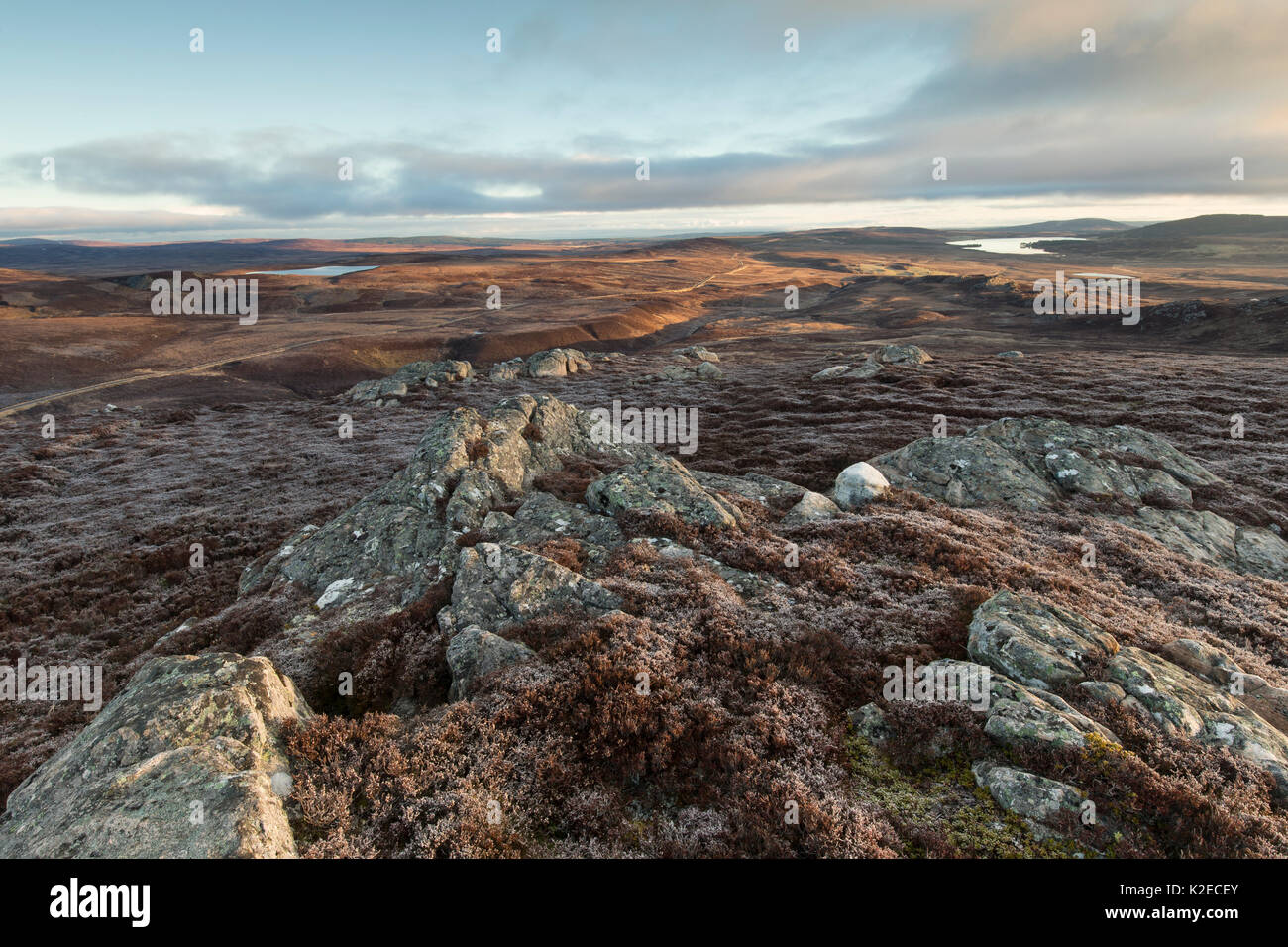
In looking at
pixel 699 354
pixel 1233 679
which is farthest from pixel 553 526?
pixel 699 354

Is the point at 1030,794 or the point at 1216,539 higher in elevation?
the point at 1216,539

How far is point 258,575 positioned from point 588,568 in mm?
13085

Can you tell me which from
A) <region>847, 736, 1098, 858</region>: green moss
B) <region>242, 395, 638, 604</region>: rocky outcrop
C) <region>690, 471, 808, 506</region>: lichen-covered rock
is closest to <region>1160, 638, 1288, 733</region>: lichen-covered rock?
<region>847, 736, 1098, 858</region>: green moss

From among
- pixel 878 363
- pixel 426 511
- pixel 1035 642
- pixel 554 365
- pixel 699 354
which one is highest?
pixel 699 354

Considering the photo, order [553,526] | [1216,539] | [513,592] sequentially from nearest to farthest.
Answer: [513,592] < [553,526] < [1216,539]

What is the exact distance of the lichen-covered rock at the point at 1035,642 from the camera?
9.69 meters

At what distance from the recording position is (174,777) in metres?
6.79

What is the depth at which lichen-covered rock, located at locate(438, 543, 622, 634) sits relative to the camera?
38.6ft

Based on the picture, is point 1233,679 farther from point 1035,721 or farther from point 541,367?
point 541,367

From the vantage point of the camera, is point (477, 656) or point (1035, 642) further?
point (1035, 642)

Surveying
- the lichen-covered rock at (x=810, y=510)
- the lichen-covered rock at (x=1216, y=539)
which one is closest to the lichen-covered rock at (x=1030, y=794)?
the lichen-covered rock at (x=810, y=510)

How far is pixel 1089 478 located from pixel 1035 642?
18.1 m

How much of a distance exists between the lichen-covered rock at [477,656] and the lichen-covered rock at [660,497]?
7716 mm
